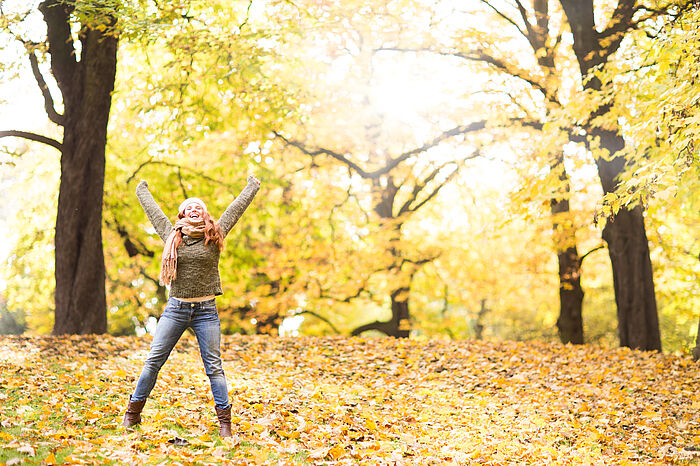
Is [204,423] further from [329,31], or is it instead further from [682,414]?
[329,31]

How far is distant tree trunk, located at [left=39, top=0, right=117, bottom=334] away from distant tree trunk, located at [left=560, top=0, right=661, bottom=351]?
982 centimetres

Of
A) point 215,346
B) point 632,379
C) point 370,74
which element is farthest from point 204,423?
point 370,74

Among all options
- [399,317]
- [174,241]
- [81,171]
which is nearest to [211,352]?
[174,241]

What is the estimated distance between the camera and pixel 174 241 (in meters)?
5.50

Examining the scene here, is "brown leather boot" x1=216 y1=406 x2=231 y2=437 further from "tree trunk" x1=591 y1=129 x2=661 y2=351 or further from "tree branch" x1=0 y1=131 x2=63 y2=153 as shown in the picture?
"tree trunk" x1=591 y1=129 x2=661 y2=351

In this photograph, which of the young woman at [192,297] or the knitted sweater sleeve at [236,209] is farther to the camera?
the knitted sweater sleeve at [236,209]

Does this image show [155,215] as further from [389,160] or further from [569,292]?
[389,160]

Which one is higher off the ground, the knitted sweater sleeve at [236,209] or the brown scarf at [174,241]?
the knitted sweater sleeve at [236,209]

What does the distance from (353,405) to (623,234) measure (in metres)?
8.37

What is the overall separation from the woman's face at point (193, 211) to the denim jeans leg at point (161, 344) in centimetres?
77

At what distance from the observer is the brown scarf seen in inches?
215

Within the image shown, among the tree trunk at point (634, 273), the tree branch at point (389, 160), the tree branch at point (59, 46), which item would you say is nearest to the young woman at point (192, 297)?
the tree branch at point (59, 46)

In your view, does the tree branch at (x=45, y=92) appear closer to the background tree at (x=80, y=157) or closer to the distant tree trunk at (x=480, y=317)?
the background tree at (x=80, y=157)

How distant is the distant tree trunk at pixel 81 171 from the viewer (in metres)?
11.8
